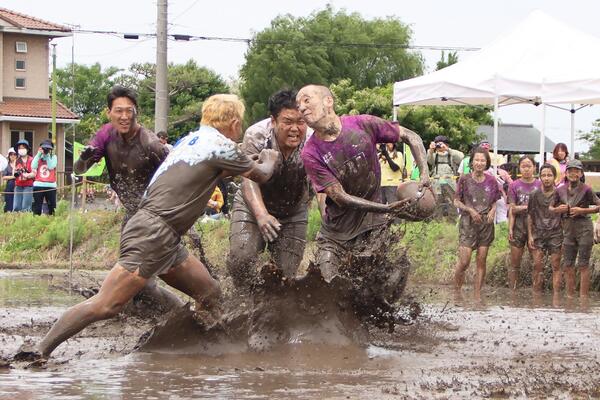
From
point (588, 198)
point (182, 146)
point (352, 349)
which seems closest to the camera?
point (182, 146)

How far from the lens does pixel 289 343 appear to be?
8.49 m

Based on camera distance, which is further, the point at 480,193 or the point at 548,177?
the point at 548,177

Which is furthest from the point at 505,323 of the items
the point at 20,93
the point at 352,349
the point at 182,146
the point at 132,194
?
the point at 20,93

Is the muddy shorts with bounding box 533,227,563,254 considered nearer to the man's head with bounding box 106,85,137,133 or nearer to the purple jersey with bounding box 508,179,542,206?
the purple jersey with bounding box 508,179,542,206

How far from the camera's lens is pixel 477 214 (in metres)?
14.0

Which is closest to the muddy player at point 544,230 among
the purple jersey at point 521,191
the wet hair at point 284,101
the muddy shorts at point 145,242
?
the purple jersey at point 521,191

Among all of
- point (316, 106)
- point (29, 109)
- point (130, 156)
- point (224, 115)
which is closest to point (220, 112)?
point (224, 115)

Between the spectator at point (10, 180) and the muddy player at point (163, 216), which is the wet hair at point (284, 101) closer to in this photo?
the muddy player at point (163, 216)

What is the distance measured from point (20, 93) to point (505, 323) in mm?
45333

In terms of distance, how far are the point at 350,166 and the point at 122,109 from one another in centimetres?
188

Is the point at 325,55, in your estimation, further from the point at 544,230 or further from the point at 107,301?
the point at 107,301

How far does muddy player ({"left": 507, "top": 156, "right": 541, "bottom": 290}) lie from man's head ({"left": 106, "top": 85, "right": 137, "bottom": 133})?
6677 mm

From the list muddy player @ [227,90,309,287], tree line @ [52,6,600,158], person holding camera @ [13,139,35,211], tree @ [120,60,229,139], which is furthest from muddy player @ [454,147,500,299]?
tree @ [120,60,229,139]

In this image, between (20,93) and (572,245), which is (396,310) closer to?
(572,245)
